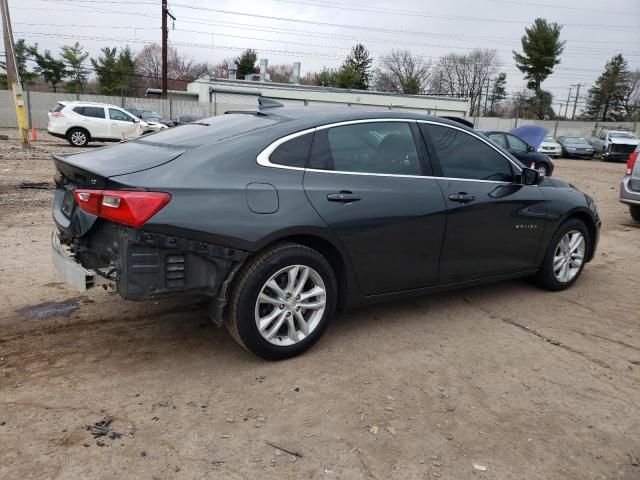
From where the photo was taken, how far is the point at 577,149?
30812mm

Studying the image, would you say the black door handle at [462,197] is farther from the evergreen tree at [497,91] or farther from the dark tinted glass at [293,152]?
the evergreen tree at [497,91]

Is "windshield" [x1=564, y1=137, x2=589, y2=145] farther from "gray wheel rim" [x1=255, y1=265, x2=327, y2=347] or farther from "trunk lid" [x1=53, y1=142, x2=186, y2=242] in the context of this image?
→ "trunk lid" [x1=53, y1=142, x2=186, y2=242]

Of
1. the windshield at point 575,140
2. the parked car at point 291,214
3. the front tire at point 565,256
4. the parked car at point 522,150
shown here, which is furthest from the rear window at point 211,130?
the windshield at point 575,140

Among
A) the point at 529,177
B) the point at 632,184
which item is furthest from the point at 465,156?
the point at 632,184

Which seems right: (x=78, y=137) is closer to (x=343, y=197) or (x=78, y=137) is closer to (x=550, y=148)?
(x=343, y=197)

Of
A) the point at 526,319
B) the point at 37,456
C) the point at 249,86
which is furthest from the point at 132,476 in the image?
the point at 249,86

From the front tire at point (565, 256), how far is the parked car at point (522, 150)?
11403 mm

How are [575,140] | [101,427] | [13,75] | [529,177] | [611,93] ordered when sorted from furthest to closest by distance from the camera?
[611,93] < [575,140] < [13,75] < [529,177] < [101,427]

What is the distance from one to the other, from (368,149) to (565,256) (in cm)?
259

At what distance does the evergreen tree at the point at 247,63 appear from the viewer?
65.0m

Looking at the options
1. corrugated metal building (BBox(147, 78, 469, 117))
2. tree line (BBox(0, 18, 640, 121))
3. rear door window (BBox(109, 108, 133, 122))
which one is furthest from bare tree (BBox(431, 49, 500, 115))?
rear door window (BBox(109, 108, 133, 122))

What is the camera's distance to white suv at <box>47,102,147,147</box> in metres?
18.9

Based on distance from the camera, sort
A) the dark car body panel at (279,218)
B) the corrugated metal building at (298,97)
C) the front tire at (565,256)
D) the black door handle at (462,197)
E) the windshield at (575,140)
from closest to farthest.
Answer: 1. the dark car body panel at (279,218)
2. the black door handle at (462,197)
3. the front tire at (565,256)
4. the windshield at (575,140)
5. the corrugated metal building at (298,97)

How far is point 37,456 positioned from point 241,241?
1448mm
